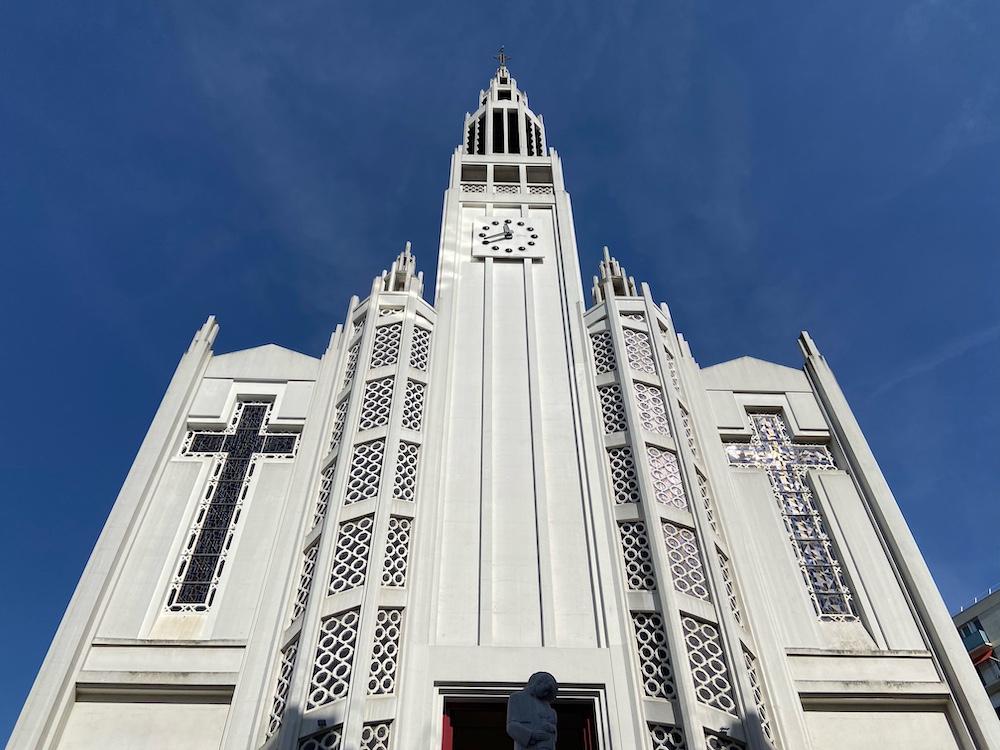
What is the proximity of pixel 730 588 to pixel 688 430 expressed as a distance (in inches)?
128

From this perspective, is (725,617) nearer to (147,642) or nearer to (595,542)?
(595,542)

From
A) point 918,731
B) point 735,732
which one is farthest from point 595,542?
point 918,731

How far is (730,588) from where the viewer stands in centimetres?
1124

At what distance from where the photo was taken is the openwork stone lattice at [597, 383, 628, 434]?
43.4 ft

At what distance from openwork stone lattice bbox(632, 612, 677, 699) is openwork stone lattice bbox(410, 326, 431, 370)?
5934mm

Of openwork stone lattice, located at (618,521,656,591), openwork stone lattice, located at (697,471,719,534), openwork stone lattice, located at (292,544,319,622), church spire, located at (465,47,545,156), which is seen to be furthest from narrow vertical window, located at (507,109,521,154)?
openwork stone lattice, located at (292,544,319,622)

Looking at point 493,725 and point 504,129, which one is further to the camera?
point 504,129

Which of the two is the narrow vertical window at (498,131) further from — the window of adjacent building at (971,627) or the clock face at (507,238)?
the window of adjacent building at (971,627)

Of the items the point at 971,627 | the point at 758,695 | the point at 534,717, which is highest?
the point at 971,627

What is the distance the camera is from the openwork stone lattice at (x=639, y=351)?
14362mm

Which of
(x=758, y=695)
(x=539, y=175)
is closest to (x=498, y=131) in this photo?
(x=539, y=175)

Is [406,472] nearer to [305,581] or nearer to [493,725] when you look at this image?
[305,581]

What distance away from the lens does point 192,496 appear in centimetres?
1349

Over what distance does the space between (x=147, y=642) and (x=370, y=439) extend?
14.0ft
